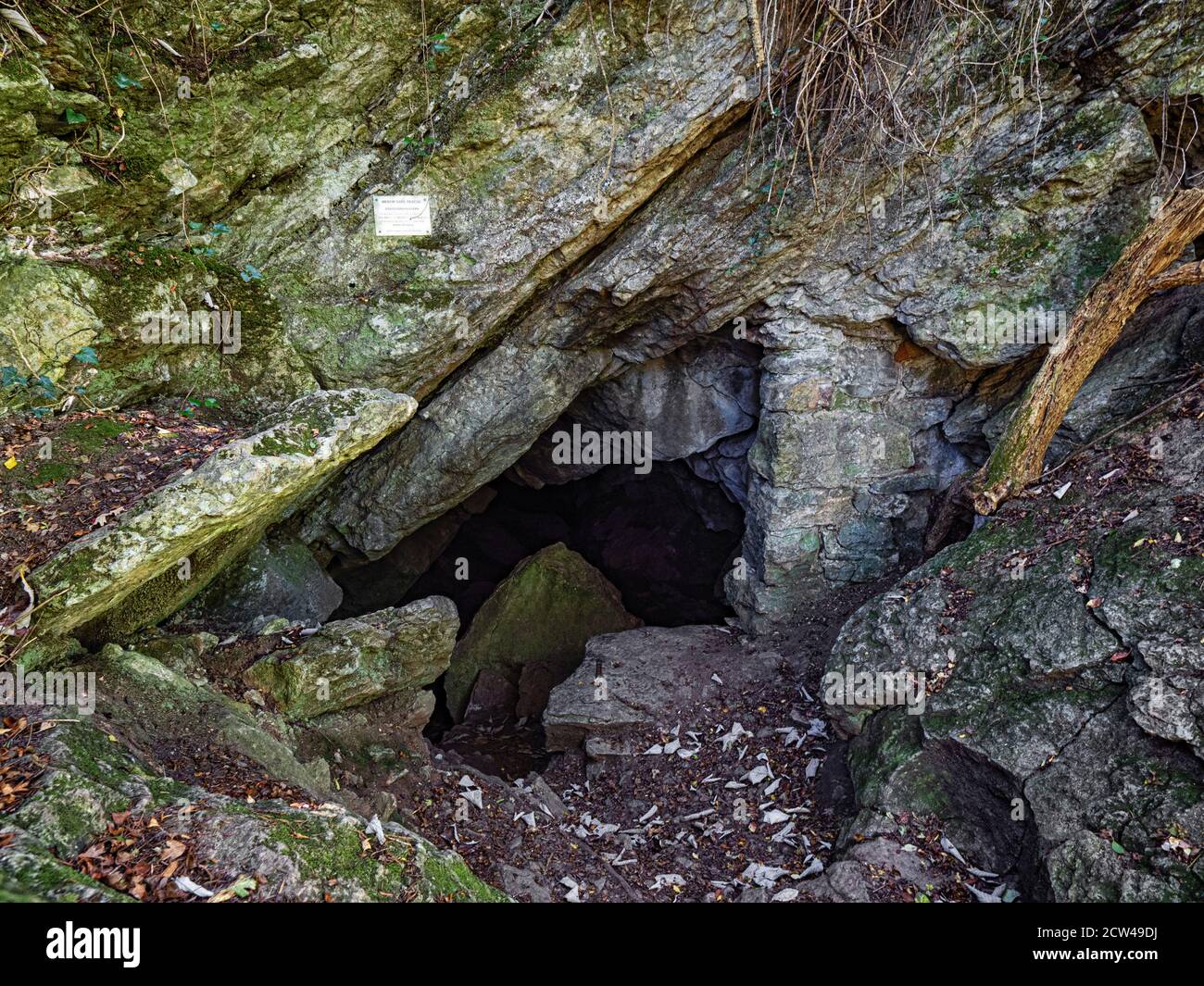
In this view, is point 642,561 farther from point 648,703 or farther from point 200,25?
point 200,25

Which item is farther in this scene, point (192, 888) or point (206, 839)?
point (206, 839)

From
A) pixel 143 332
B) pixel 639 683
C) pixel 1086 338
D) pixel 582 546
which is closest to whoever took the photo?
pixel 143 332

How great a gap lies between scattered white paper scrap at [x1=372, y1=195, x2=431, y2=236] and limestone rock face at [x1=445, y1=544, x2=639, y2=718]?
4078 millimetres

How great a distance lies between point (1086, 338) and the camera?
198 inches

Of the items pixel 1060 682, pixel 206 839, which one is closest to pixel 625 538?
pixel 1060 682

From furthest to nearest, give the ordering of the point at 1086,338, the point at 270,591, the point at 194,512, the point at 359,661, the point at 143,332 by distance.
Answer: the point at 270,591, the point at 359,661, the point at 1086,338, the point at 143,332, the point at 194,512

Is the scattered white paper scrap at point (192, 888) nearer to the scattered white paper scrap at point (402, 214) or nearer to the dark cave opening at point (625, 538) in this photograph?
the scattered white paper scrap at point (402, 214)

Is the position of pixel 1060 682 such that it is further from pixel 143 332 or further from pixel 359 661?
pixel 143 332

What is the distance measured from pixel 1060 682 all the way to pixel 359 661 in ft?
14.7

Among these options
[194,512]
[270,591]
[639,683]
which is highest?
[194,512]

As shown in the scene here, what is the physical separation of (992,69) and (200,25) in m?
5.38

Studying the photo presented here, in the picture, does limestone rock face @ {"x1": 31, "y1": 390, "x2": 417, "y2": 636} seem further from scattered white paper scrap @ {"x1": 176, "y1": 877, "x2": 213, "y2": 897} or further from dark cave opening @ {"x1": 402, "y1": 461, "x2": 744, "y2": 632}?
dark cave opening @ {"x1": 402, "y1": 461, "x2": 744, "y2": 632}

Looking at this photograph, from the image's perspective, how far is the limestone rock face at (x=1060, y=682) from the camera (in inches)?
142

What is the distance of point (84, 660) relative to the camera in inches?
152
